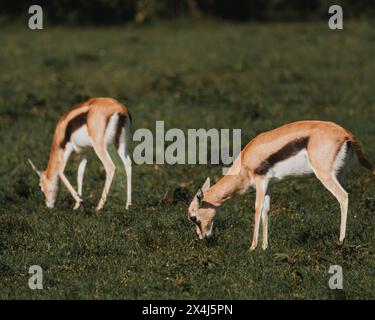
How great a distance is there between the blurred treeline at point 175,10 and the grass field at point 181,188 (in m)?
5.41

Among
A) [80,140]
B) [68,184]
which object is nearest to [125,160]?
[80,140]

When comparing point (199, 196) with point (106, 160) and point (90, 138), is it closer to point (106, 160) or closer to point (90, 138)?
point (106, 160)

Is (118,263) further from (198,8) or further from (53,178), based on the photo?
(198,8)

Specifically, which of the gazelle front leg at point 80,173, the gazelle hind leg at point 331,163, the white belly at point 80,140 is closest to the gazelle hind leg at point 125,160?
the white belly at point 80,140

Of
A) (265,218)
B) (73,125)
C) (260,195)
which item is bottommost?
(265,218)

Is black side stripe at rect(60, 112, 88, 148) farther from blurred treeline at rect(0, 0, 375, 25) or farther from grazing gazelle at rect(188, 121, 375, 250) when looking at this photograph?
blurred treeline at rect(0, 0, 375, 25)

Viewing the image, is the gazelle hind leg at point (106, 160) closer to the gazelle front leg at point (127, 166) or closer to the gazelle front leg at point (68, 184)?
the gazelle front leg at point (127, 166)

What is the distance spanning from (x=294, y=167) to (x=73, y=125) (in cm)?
386

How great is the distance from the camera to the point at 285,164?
33.7 feet

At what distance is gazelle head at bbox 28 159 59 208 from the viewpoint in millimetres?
12789

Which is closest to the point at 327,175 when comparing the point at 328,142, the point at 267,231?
the point at 328,142

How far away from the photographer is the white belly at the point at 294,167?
10188 millimetres

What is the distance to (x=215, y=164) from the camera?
14.5m

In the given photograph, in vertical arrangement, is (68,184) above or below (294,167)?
below
